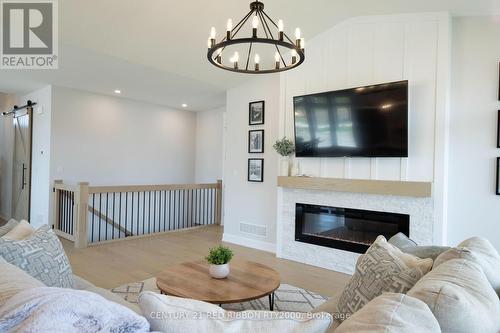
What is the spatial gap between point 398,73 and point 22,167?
286 inches

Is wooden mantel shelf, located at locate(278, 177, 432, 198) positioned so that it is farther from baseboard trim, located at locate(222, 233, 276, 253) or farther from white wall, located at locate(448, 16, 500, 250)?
baseboard trim, located at locate(222, 233, 276, 253)

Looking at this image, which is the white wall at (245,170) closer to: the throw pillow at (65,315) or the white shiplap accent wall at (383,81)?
the white shiplap accent wall at (383,81)

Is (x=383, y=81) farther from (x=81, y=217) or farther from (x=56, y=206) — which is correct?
(x=56, y=206)

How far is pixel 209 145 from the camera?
7.81 m

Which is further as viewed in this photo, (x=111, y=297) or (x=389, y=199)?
(x=389, y=199)

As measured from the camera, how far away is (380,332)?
765mm

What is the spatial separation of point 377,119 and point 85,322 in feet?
11.9

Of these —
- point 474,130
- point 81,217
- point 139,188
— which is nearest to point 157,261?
point 81,217

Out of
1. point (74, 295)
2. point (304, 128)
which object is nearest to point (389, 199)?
point (304, 128)

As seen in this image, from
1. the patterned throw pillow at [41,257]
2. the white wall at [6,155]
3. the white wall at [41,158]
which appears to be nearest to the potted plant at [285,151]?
the patterned throw pillow at [41,257]

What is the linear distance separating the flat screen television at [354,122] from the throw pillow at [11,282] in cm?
350

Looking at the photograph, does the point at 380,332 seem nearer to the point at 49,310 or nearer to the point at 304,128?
the point at 49,310

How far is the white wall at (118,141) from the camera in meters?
5.92

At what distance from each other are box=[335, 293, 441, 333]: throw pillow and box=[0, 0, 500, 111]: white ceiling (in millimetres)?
3444
